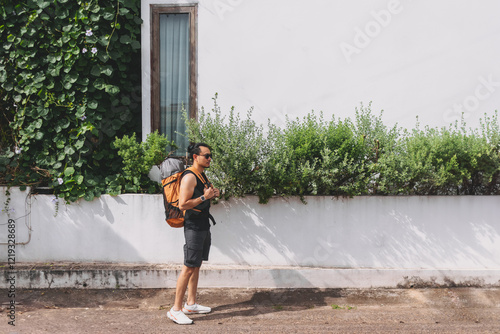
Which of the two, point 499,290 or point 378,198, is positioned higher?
point 378,198

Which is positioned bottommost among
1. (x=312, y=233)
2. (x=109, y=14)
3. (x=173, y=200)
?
(x=312, y=233)

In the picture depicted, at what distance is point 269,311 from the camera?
5781mm

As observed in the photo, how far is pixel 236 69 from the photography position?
24.2 ft

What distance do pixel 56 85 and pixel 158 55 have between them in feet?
5.19

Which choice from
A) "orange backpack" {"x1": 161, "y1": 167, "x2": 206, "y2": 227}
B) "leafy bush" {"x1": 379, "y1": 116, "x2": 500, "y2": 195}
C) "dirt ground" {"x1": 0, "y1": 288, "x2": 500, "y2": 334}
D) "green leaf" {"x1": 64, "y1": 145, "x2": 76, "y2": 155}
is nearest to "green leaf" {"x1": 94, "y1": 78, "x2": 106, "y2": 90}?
"green leaf" {"x1": 64, "y1": 145, "x2": 76, "y2": 155}

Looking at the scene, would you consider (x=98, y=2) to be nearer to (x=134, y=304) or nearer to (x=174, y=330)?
(x=134, y=304)

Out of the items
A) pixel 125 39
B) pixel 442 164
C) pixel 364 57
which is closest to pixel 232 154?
pixel 125 39

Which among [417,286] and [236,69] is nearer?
[417,286]

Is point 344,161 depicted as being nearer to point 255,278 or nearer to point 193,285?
point 255,278

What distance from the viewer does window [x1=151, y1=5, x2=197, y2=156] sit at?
7.58 meters

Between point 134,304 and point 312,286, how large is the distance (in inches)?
89.5

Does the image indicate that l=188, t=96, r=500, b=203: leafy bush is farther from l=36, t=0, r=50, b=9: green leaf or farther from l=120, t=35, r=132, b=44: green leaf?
l=36, t=0, r=50, b=9: green leaf

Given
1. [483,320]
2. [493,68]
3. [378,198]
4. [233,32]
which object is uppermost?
[233,32]

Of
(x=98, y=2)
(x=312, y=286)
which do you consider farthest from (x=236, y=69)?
(x=312, y=286)
